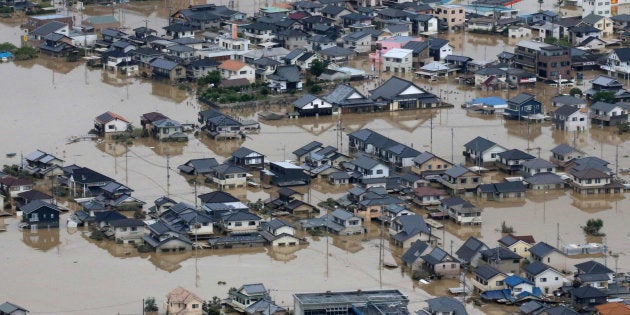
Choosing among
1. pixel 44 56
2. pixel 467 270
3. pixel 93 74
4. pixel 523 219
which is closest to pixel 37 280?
pixel 467 270

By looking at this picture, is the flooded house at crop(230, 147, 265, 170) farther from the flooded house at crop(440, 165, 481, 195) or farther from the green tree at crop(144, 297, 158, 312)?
the green tree at crop(144, 297, 158, 312)

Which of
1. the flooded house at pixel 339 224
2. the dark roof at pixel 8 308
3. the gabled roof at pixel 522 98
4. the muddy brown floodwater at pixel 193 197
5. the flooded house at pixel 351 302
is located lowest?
the muddy brown floodwater at pixel 193 197

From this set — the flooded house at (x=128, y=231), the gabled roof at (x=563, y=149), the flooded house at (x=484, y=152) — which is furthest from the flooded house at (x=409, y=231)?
the gabled roof at (x=563, y=149)

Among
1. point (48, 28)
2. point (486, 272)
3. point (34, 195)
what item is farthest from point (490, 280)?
point (48, 28)

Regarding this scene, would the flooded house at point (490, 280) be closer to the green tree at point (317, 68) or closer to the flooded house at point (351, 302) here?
the flooded house at point (351, 302)

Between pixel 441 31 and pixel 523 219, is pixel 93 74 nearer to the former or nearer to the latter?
pixel 441 31

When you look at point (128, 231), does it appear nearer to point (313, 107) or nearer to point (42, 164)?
point (42, 164)

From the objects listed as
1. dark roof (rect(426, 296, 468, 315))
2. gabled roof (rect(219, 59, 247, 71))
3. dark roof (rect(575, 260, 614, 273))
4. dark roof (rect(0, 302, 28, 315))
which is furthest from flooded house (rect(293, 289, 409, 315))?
gabled roof (rect(219, 59, 247, 71))
